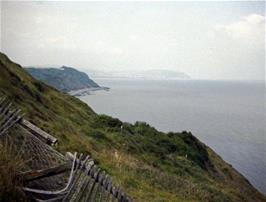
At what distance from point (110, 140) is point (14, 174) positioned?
71.7 ft

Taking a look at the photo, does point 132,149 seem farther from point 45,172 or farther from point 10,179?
point 10,179

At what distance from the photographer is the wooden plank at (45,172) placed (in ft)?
21.6

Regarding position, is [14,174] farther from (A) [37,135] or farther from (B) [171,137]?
(B) [171,137]

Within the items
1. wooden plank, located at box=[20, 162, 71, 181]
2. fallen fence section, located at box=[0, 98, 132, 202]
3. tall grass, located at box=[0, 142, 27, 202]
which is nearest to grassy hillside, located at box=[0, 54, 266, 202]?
fallen fence section, located at box=[0, 98, 132, 202]

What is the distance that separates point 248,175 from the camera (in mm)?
62375

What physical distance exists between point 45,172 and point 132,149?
23114 mm

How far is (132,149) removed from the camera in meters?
29.6

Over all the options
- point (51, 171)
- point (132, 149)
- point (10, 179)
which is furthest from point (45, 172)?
point (132, 149)

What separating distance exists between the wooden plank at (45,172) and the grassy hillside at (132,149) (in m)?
5.85

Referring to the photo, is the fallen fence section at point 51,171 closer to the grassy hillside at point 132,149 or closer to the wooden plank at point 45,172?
the wooden plank at point 45,172

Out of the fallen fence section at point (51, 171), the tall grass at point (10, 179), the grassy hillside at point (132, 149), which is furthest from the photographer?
the grassy hillside at point (132, 149)

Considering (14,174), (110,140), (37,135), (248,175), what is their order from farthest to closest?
(248,175), (110,140), (37,135), (14,174)

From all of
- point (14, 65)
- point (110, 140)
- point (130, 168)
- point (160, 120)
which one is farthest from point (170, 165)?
point (160, 120)

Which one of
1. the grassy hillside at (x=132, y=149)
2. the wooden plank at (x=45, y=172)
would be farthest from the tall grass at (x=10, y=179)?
the grassy hillside at (x=132, y=149)
